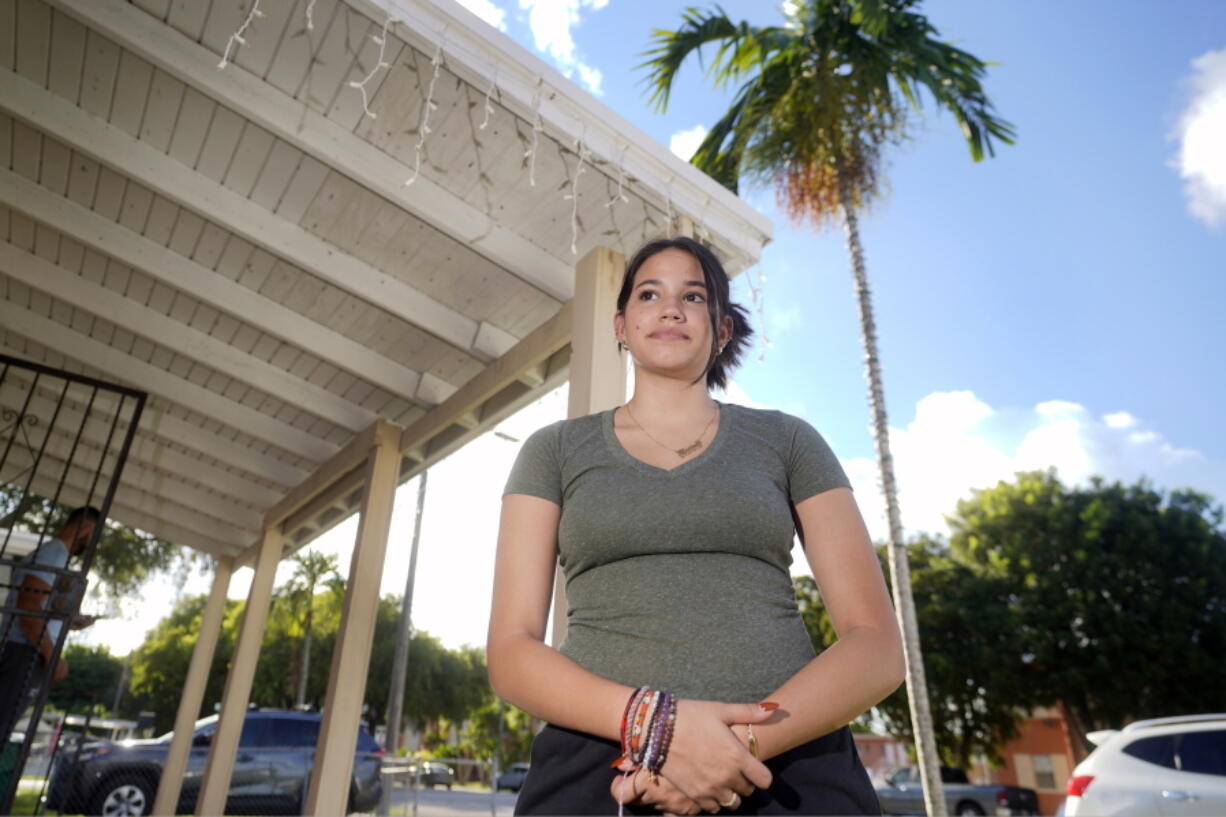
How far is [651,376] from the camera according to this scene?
1.40m

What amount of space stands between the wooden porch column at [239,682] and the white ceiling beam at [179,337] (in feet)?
6.91

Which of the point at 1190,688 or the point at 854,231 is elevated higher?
the point at 854,231

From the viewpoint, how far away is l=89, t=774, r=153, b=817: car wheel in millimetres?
8805

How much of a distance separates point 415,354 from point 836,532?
389cm

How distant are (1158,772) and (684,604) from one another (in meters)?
5.98

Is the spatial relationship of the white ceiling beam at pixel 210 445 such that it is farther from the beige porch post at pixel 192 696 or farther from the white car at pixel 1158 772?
the white car at pixel 1158 772

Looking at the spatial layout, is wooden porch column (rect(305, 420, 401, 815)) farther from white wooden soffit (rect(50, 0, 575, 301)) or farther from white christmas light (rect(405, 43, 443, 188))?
white christmas light (rect(405, 43, 443, 188))

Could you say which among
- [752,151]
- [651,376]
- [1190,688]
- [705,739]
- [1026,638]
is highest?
[752,151]

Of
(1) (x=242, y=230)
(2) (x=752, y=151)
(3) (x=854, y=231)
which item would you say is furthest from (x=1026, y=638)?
(1) (x=242, y=230)

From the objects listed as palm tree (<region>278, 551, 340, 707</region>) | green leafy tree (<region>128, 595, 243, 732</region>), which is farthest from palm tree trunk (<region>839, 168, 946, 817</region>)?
green leafy tree (<region>128, 595, 243, 732</region>)

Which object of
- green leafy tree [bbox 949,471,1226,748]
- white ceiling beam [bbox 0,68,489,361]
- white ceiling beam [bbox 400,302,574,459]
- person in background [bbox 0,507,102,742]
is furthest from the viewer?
green leafy tree [bbox 949,471,1226,748]

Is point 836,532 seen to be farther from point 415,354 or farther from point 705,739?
point 415,354

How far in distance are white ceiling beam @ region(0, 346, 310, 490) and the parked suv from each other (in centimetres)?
378

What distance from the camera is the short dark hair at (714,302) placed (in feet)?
4.74
